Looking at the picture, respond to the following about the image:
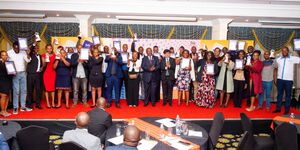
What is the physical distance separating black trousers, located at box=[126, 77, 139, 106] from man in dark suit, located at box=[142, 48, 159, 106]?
10.8 inches

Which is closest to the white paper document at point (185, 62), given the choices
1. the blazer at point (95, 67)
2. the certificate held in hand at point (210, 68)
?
the certificate held in hand at point (210, 68)

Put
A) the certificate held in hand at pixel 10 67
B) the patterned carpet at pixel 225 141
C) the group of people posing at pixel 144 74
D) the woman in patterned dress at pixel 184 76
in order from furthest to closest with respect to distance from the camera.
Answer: the woman in patterned dress at pixel 184 76, the group of people posing at pixel 144 74, the certificate held in hand at pixel 10 67, the patterned carpet at pixel 225 141

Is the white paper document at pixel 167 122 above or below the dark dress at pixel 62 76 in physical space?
below

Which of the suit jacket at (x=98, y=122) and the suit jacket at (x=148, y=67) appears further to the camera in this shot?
the suit jacket at (x=148, y=67)

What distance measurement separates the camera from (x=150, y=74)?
648 cm

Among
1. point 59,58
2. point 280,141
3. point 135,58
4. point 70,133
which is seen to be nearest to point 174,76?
point 135,58

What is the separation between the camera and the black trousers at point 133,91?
648cm

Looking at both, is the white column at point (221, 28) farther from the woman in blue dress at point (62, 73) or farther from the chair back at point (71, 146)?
the chair back at point (71, 146)

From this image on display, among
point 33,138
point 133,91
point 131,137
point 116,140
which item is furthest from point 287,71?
point 33,138

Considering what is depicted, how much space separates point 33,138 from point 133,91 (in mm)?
3863

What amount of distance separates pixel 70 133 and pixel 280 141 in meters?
2.82

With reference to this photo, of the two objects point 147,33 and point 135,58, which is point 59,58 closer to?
point 135,58

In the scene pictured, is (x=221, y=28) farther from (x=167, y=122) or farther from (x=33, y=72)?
(x=33, y=72)

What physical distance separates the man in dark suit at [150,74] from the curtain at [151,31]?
3.40 m
